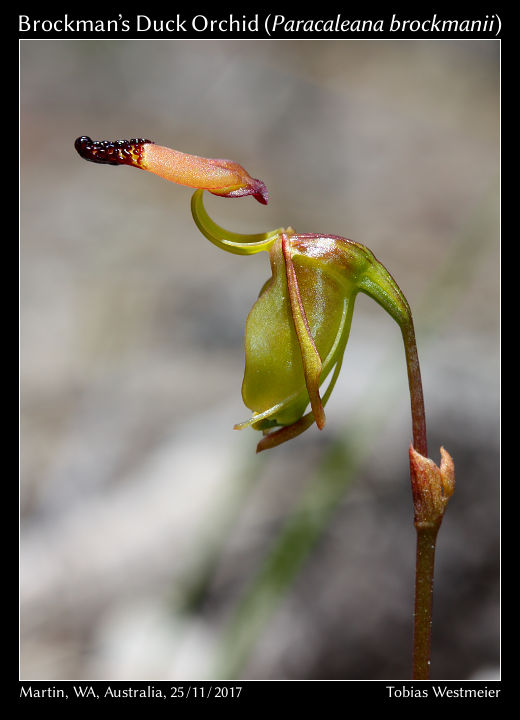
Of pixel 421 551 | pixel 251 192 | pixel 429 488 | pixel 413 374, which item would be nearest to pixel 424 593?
pixel 421 551

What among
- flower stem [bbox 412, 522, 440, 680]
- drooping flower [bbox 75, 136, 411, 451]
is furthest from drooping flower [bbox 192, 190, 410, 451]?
flower stem [bbox 412, 522, 440, 680]

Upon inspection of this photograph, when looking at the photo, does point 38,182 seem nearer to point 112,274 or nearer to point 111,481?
point 112,274

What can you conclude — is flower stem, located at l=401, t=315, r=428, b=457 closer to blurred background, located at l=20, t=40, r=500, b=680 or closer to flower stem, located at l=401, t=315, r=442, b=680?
flower stem, located at l=401, t=315, r=442, b=680

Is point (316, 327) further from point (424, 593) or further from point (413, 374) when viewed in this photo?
point (424, 593)

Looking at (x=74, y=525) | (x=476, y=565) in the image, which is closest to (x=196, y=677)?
(x=74, y=525)

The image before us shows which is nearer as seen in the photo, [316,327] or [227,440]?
[316,327]

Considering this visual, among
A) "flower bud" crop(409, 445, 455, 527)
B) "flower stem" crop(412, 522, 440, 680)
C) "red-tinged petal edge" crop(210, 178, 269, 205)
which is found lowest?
"flower stem" crop(412, 522, 440, 680)

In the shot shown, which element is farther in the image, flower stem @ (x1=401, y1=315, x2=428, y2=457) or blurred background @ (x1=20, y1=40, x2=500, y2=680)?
blurred background @ (x1=20, y1=40, x2=500, y2=680)

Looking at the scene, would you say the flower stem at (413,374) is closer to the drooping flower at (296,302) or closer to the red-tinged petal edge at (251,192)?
the drooping flower at (296,302)

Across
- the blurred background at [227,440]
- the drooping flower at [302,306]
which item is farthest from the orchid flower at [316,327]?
the blurred background at [227,440]
